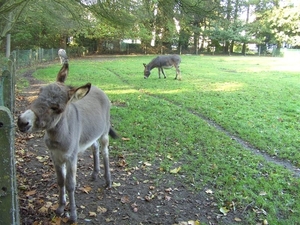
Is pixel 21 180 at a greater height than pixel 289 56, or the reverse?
pixel 289 56

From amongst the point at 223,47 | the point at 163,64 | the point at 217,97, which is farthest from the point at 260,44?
the point at 217,97

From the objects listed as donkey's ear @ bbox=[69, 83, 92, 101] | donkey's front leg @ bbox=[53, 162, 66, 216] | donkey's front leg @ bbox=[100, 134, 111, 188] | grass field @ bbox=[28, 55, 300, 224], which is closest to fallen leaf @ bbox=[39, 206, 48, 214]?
donkey's front leg @ bbox=[53, 162, 66, 216]

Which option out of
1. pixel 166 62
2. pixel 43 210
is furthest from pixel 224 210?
pixel 166 62

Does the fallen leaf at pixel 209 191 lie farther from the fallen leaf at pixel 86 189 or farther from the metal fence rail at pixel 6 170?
the metal fence rail at pixel 6 170

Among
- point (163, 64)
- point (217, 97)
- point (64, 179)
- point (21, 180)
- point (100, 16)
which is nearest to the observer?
point (64, 179)

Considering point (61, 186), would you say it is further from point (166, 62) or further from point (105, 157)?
point (166, 62)

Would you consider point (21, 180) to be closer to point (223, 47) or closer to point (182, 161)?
point (182, 161)

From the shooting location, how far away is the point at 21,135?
21.2 feet

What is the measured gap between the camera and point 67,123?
10.9ft

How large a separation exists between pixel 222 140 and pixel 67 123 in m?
4.43

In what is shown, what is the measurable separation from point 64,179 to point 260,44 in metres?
48.8

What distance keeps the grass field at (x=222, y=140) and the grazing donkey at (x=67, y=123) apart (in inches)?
63.3

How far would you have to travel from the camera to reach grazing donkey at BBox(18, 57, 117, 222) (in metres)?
2.70

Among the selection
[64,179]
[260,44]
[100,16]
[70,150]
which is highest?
[260,44]
